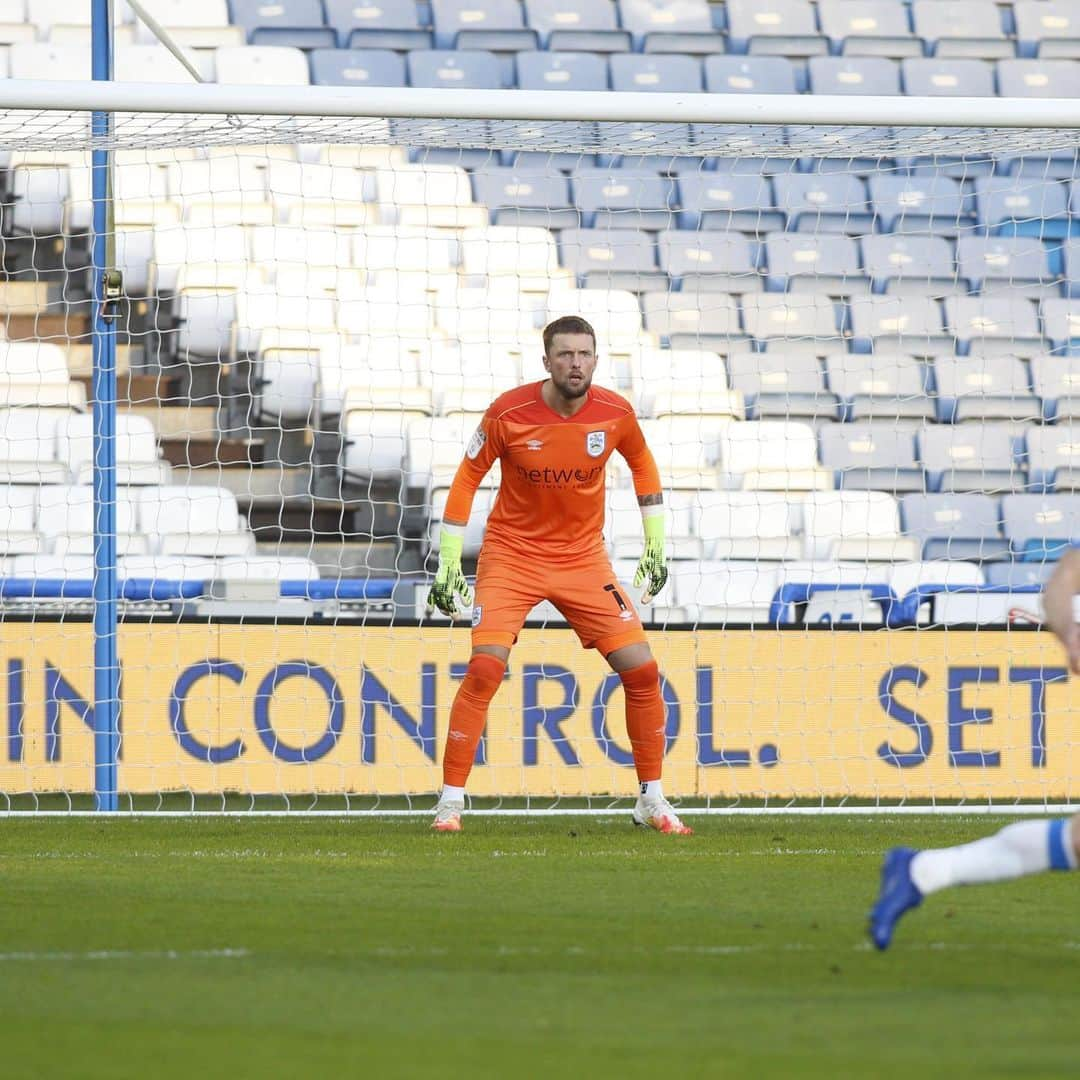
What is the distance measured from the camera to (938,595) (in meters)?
9.76

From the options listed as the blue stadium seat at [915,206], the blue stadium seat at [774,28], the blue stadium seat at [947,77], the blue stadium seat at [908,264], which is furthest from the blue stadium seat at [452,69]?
the blue stadium seat at [947,77]

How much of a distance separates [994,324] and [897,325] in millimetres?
1057

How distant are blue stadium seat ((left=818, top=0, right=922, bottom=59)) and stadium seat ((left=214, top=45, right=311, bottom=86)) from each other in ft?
15.7

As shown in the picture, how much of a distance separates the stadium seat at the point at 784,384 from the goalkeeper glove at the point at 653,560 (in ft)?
15.1

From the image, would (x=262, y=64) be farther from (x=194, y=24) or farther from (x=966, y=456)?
(x=966, y=456)

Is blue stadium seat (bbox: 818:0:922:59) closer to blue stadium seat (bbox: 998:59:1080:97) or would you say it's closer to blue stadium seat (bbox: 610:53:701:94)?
blue stadium seat (bbox: 998:59:1080:97)

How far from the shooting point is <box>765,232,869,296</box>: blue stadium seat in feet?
44.0

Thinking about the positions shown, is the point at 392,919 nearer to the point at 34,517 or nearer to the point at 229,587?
the point at 229,587

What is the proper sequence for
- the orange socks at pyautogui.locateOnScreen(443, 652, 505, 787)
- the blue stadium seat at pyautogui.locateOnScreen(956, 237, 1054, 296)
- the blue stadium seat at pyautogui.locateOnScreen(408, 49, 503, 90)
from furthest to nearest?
1. the blue stadium seat at pyautogui.locateOnScreen(408, 49, 503, 90)
2. the blue stadium seat at pyautogui.locateOnScreen(956, 237, 1054, 296)
3. the orange socks at pyautogui.locateOnScreen(443, 652, 505, 787)

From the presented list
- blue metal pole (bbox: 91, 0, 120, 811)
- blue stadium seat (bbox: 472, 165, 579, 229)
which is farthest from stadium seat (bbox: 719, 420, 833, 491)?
blue metal pole (bbox: 91, 0, 120, 811)

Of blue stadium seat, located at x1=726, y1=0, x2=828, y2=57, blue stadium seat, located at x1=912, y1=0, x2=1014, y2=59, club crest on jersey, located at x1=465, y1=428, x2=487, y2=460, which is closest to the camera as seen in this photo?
club crest on jersey, located at x1=465, y1=428, x2=487, y2=460

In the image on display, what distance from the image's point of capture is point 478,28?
15711 millimetres

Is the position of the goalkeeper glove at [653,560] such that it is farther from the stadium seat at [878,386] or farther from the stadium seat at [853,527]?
the stadium seat at [878,386]

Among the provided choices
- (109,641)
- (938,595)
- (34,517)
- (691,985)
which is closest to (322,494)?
(34,517)
